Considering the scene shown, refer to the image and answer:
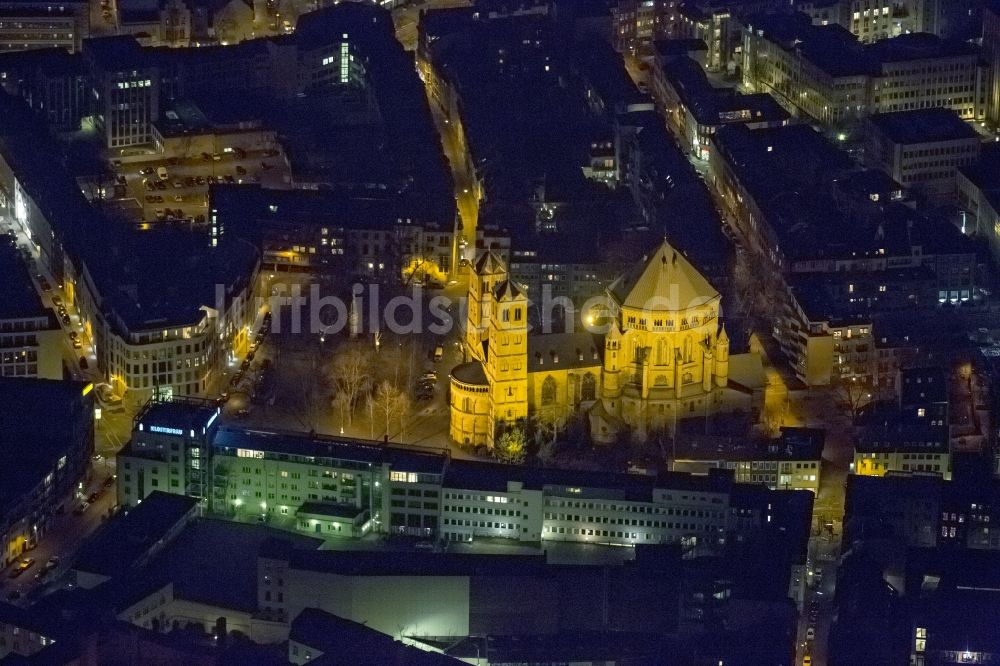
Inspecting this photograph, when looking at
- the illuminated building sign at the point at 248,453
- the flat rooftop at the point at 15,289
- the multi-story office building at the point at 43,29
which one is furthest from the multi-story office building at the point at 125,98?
the illuminated building sign at the point at 248,453

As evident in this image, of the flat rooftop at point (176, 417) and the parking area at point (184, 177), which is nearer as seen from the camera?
the flat rooftop at point (176, 417)

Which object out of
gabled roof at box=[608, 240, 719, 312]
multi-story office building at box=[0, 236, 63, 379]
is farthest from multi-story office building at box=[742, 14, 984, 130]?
multi-story office building at box=[0, 236, 63, 379]

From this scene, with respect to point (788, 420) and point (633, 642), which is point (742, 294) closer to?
point (788, 420)

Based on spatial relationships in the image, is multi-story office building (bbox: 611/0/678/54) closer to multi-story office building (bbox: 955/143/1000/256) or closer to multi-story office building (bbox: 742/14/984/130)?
multi-story office building (bbox: 742/14/984/130)

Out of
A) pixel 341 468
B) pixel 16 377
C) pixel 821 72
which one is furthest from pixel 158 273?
pixel 821 72

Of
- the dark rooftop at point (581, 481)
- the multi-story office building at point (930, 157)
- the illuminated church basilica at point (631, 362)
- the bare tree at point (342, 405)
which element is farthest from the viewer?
the multi-story office building at point (930, 157)

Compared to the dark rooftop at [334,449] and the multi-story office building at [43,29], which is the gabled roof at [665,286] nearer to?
the dark rooftop at [334,449]
